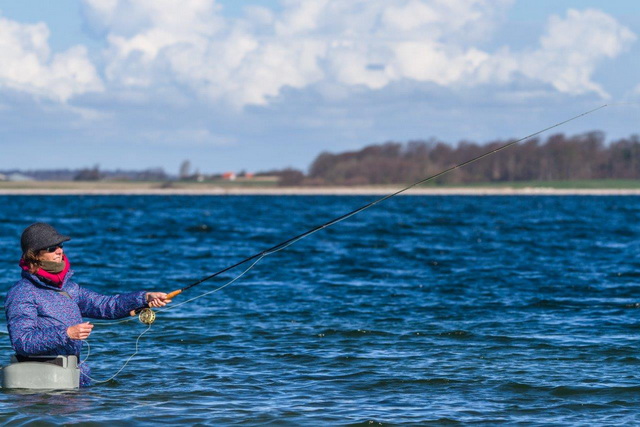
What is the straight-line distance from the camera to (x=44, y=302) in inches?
345

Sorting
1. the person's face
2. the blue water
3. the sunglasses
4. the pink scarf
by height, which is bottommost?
the blue water

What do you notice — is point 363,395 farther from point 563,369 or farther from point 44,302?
point 44,302

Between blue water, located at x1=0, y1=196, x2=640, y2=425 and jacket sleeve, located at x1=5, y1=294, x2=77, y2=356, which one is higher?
jacket sleeve, located at x1=5, y1=294, x2=77, y2=356

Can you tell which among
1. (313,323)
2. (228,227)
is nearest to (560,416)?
(313,323)

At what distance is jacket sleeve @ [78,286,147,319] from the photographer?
8.98 metres

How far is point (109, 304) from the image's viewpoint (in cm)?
902

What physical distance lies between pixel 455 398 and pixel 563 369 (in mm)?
2193

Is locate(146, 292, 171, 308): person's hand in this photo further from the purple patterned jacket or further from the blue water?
the blue water

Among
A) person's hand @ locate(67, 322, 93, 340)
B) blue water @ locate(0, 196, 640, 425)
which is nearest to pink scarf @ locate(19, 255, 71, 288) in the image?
person's hand @ locate(67, 322, 93, 340)

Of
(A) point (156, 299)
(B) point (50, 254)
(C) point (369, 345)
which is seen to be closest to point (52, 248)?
(B) point (50, 254)

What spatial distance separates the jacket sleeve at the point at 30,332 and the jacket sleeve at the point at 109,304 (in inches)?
14.2

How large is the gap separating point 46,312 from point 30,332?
0.88ft

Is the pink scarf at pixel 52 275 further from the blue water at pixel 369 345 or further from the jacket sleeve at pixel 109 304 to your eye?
the blue water at pixel 369 345

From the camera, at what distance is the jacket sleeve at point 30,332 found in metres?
8.75
